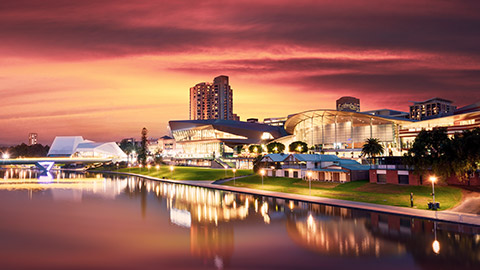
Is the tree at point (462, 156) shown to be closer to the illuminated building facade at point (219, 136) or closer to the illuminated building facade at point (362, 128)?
the illuminated building facade at point (362, 128)

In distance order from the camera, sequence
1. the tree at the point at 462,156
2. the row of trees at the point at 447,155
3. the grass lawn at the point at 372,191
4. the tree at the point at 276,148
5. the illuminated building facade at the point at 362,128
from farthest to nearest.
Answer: the tree at the point at 276,148, the illuminated building facade at the point at 362,128, the row of trees at the point at 447,155, the tree at the point at 462,156, the grass lawn at the point at 372,191

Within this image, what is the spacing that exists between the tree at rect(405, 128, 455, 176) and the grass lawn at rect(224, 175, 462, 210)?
2.46m

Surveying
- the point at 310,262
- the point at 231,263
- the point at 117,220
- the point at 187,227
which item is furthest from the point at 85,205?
the point at 310,262

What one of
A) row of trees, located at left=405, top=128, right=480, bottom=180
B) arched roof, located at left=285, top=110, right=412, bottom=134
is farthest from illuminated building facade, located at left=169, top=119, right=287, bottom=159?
row of trees, located at left=405, top=128, right=480, bottom=180

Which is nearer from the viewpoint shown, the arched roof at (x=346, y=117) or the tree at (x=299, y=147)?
the arched roof at (x=346, y=117)

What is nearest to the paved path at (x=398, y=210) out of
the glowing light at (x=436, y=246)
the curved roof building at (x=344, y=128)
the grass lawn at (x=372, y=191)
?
the grass lawn at (x=372, y=191)

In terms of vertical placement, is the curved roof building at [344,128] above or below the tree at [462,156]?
above

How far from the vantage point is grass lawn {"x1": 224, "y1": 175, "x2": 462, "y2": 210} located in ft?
141

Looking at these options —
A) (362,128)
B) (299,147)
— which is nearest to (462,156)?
(362,128)

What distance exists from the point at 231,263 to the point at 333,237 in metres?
10.6

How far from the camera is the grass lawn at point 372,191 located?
43000 mm

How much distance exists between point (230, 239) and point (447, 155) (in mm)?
31395

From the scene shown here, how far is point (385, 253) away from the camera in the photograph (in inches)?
1045

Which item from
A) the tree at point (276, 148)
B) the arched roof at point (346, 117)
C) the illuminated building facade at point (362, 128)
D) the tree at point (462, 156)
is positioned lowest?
the tree at point (462, 156)
